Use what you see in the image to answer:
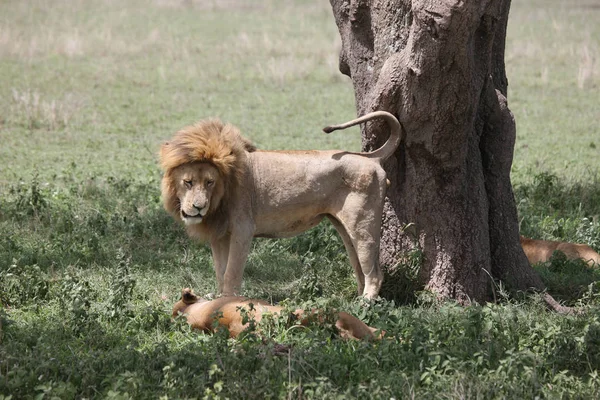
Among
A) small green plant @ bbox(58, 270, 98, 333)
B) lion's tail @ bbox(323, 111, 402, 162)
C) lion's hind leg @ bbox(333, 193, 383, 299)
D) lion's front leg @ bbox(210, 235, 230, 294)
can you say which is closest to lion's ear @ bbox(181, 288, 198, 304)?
lion's front leg @ bbox(210, 235, 230, 294)

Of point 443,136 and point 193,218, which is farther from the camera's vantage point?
point 443,136

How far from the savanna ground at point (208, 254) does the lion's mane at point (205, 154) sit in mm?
821

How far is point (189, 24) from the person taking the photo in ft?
86.3

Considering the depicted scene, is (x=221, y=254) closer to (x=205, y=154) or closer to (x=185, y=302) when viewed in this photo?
(x=185, y=302)

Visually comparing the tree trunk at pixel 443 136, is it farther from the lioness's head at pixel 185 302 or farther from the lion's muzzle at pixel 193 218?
the lioness's head at pixel 185 302

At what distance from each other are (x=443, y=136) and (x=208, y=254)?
2.82 m

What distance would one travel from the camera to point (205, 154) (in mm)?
6582

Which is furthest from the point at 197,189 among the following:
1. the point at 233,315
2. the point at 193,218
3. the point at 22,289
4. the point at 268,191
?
the point at 22,289

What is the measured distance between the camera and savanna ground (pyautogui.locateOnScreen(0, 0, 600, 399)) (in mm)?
5355

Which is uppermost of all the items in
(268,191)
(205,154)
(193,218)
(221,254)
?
(205,154)

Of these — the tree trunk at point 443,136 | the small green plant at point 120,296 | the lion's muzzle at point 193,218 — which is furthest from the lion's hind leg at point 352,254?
the small green plant at point 120,296

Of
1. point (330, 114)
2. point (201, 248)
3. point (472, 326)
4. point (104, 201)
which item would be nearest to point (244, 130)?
point (330, 114)

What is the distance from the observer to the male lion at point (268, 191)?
6.66 metres

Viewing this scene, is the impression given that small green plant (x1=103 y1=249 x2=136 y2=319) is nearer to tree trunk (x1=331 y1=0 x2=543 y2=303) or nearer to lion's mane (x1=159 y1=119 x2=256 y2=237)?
lion's mane (x1=159 y1=119 x2=256 y2=237)
